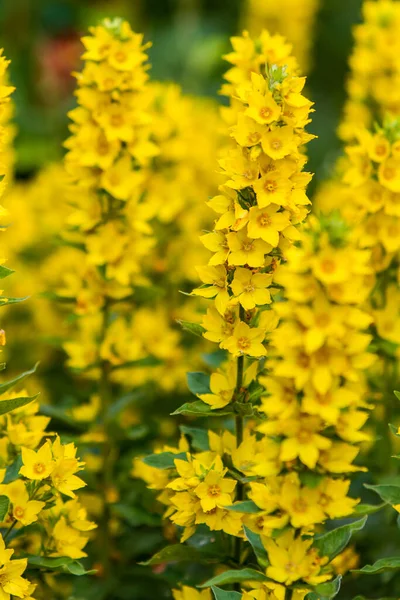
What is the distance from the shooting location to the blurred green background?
17.0 feet

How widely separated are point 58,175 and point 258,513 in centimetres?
234

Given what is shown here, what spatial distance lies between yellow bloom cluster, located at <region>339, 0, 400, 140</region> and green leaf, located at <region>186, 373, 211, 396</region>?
3.78ft

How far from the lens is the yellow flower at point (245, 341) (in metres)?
1.83

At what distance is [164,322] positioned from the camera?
9.97 feet

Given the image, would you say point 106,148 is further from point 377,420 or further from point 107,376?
point 377,420

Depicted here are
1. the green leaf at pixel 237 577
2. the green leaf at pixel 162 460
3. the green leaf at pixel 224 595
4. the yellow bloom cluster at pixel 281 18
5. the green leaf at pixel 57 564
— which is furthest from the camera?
the yellow bloom cluster at pixel 281 18

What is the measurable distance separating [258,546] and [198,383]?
0.43 metres

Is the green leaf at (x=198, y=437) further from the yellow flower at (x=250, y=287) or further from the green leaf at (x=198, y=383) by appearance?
the yellow flower at (x=250, y=287)

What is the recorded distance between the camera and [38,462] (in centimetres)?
187

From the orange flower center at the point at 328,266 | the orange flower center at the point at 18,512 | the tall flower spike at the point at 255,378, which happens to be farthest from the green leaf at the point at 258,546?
the orange flower center at the point at 328,266

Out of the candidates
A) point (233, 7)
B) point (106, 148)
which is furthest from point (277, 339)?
point (233, 7)

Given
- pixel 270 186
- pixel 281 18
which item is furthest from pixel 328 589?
pixel 281 18

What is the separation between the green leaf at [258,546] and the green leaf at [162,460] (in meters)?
0.26

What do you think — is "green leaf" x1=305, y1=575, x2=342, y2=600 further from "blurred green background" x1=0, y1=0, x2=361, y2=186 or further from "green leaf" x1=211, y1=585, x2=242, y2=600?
"blurred green background" x1=0, y1=0, x2=361, y2=186
